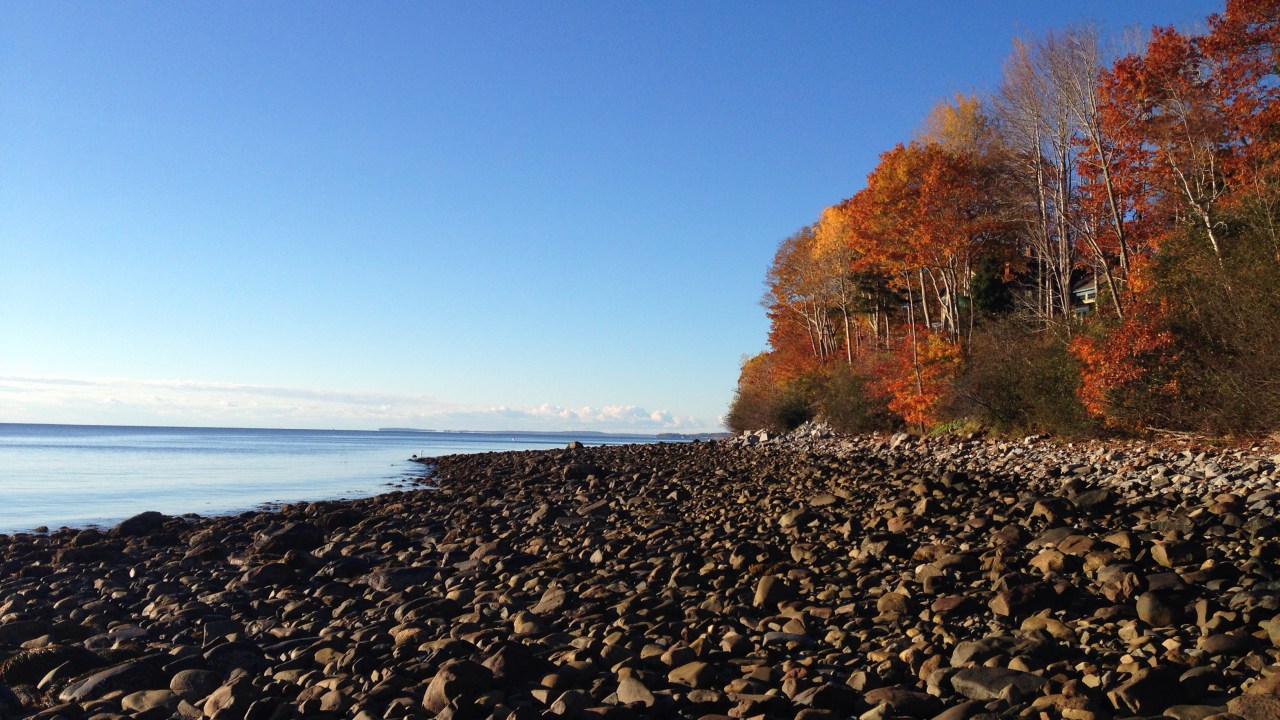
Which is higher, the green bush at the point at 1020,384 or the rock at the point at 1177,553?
the green bush at the point at 1020,384

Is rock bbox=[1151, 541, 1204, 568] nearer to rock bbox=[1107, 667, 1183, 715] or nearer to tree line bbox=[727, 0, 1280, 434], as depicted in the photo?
rock bbox=[1107, 667, 1183, 715]

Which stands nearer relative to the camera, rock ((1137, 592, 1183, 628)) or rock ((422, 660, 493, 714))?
rock ((422, 660, 493, 714))

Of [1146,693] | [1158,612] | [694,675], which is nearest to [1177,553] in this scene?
[1158,612]

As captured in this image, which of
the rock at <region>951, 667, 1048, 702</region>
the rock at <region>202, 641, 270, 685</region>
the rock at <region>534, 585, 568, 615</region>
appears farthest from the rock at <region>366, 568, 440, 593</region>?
the rock at <region>951, 667, 1048, 702</region>

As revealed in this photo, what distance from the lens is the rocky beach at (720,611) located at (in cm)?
534

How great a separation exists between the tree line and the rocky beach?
2.73 m

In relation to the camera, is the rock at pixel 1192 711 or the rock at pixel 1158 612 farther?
the rock at pixel 1158 612

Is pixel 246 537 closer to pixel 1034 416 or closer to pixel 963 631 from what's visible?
pixel 963 631

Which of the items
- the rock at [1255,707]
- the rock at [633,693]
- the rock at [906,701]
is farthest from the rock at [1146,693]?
the rock at [633,693]

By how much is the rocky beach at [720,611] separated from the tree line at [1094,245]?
8.95 feet

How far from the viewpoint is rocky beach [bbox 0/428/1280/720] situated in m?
5.34

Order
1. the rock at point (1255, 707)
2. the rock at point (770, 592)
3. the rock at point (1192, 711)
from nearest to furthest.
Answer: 1. the rock at point (1255, 707)
2. the rock at point (1192, 711)
3. the rock at point (770, 592)

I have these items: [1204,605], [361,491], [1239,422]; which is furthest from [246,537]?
[1239,422]

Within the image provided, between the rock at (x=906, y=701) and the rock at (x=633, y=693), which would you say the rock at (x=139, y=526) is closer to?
the rock at (x=633, y=693)
